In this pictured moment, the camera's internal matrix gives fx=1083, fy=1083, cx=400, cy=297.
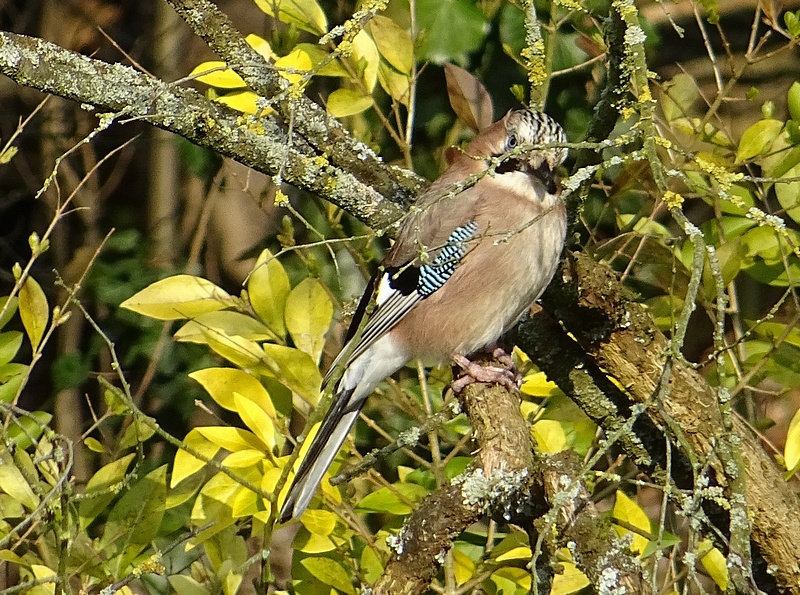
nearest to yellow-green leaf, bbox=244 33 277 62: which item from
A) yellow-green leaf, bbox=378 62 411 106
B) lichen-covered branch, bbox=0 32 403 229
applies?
yellow-green leaf, bbox=378 62 411 106

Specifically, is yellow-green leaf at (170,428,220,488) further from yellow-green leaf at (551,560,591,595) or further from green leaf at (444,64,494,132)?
green leaf at (444,64,494,132)

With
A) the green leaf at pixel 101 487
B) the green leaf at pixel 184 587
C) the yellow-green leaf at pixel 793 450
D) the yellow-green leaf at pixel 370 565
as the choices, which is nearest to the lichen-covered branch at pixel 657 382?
the yellow-green leaf at pixel 793 450

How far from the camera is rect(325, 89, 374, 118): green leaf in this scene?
287 centimetres

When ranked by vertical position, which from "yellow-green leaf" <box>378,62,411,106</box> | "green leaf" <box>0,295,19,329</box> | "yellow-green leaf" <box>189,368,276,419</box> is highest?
"yellow-green leaf" <box>378,62,411,106</box>

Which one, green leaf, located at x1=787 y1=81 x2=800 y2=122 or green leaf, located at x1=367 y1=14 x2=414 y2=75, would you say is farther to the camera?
green leaf, located at x1=367 y1=14 x2=414 y2=75

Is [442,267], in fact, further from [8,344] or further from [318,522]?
[8,344]

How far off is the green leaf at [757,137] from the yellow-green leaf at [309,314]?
1.11 metres

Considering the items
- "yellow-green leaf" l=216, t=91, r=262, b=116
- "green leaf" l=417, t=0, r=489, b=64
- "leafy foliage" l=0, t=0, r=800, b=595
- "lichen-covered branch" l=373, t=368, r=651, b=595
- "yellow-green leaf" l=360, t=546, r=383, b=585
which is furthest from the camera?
"green leaf" l=417, t=0, r=489, b=64

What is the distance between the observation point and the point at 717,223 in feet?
9.11

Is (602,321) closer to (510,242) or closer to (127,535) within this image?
(510,242)

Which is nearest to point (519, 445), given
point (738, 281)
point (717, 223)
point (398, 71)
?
point (717, 223)

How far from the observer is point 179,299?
2.72 m

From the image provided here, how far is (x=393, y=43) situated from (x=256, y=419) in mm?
1064

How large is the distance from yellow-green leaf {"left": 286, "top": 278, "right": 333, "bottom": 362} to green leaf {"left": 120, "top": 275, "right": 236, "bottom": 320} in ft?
0.58
